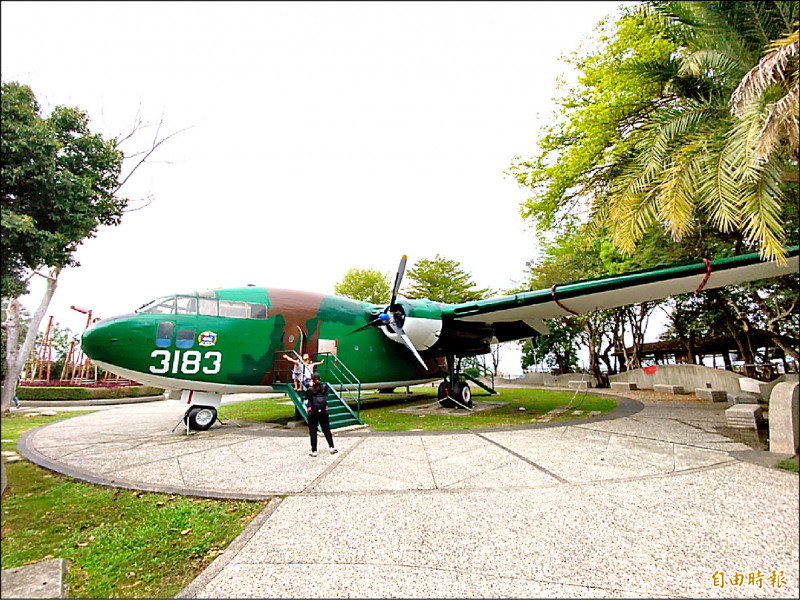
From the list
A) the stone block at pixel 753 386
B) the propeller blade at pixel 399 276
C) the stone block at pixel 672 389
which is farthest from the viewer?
the stone block at pixel 672 389

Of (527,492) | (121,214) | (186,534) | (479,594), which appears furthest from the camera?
(527,492)

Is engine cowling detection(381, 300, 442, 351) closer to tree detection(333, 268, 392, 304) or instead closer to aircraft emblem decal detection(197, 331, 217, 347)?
aircraft emblem decal detection(197, 331, 217, 347)

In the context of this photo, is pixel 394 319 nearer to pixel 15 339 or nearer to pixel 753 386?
pixel 15 339

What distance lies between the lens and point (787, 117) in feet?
15.3

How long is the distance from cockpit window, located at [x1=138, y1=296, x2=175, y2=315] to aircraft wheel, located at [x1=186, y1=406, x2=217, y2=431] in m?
2.62

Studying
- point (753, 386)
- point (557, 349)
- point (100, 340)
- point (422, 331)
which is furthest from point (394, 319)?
point (557, 349)

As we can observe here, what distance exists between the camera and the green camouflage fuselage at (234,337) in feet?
27.9

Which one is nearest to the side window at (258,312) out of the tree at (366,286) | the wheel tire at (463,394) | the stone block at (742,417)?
the wheel tire at (463,394)

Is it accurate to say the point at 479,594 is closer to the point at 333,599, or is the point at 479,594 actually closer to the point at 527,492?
the point at 333,599

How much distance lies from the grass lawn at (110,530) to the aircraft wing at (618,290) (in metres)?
8.67

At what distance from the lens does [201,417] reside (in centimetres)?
970

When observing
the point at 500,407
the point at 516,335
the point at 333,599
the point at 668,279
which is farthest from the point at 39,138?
the point at 516,335

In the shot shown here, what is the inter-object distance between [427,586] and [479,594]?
355mm

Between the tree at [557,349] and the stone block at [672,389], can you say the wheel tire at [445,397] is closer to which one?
the stone block at [672,389]
